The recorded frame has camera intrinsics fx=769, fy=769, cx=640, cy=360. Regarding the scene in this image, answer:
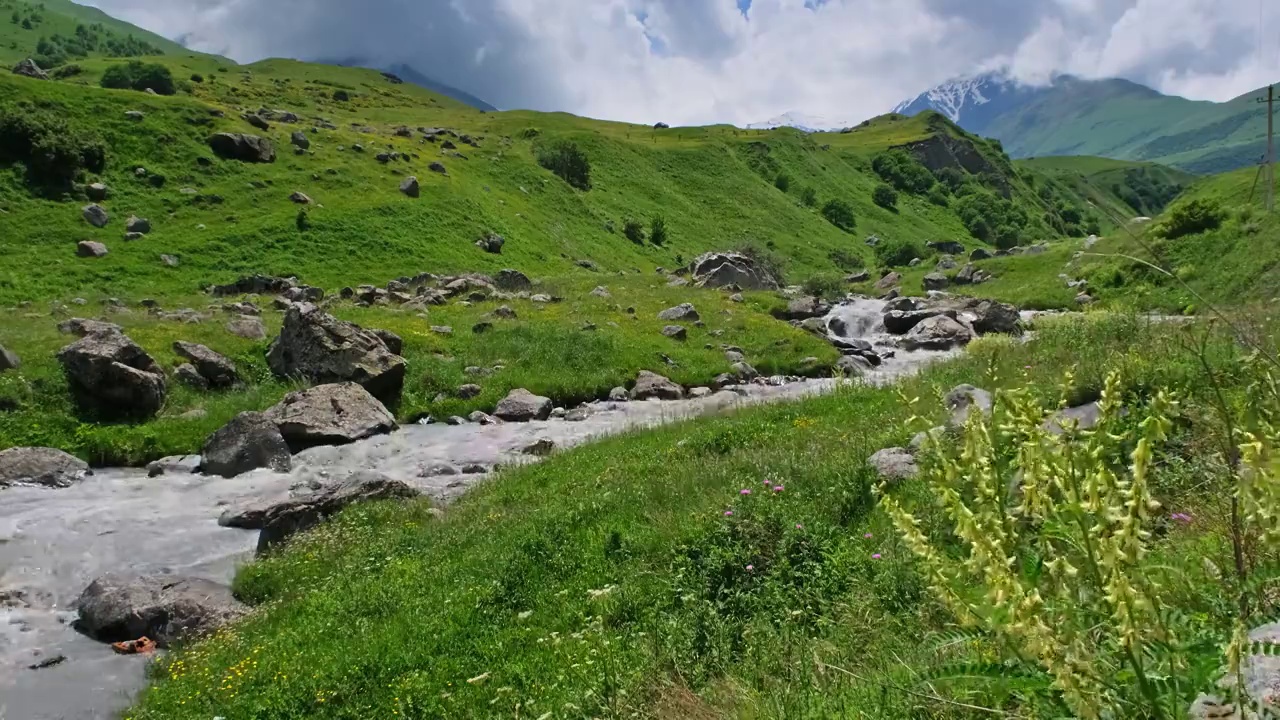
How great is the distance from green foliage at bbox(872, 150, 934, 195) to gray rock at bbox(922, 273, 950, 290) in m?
90.7

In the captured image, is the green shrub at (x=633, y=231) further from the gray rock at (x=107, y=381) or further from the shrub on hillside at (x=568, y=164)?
the gray rock at (x=107, y=381)

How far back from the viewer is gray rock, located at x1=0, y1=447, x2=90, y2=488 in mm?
17766

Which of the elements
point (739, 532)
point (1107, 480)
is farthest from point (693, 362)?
point (1107, 480)

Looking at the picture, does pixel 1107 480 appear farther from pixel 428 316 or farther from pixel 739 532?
pixel 428 316

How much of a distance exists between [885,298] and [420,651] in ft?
173

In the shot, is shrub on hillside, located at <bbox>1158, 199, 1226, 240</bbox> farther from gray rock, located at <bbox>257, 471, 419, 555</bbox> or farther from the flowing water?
gray rock, located at <bbox>257, 471, 419, 555</bbox>

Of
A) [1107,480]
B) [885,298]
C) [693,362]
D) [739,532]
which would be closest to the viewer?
[1107,480]

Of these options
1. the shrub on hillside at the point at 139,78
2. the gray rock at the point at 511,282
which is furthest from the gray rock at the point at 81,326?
the shrub on hillside at the point at 139,78

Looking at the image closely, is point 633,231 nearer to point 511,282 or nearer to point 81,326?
point 511,282

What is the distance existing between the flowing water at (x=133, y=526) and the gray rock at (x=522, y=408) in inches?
30.1

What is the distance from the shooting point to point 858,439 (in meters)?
13.0

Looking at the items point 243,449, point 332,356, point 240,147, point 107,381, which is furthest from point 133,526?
point 240,147

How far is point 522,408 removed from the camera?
82.9ft

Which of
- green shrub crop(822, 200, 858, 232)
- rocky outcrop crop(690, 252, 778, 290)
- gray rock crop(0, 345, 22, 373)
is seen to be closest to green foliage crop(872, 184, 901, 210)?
green shrub crop(822, 200, 858, 232)
